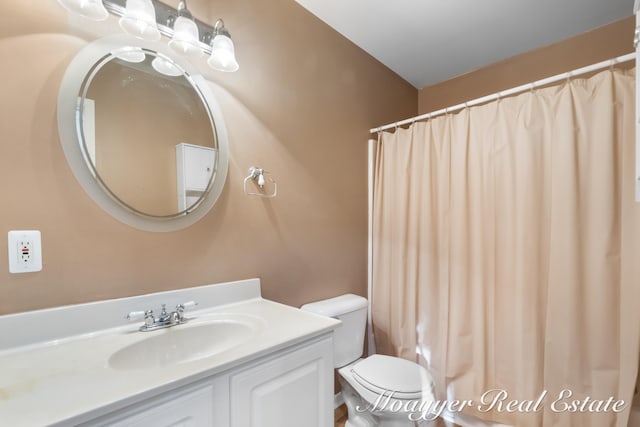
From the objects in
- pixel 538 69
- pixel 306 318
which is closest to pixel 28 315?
pixel 306 318

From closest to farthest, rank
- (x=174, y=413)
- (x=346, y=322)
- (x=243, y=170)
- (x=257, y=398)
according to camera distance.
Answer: (x=174, y=413), (x=257, y=398), (x=243, y=170), (x=346, y=322)

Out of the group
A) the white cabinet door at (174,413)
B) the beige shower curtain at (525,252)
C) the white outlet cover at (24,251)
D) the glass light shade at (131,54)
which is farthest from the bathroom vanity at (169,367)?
the beige shower curtain at (525,252)

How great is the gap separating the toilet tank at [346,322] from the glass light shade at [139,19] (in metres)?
1.40

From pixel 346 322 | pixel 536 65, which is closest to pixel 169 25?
pixel 346 322

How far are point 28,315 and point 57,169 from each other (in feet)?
1.46

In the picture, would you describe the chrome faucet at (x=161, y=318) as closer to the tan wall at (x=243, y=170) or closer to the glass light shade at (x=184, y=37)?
the tan wall at (x=243, y=170)

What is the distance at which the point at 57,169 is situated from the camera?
0.89m

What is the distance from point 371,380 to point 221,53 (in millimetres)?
1622

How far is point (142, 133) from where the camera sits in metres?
1.07

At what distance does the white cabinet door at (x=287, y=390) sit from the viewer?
0.78 metres

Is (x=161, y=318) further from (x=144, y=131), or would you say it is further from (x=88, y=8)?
(x=88, y=8)

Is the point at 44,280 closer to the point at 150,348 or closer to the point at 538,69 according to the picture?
the point at 150,348

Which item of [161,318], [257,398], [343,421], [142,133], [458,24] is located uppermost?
[458,24]

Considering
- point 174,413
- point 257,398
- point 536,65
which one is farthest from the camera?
point 536,65
